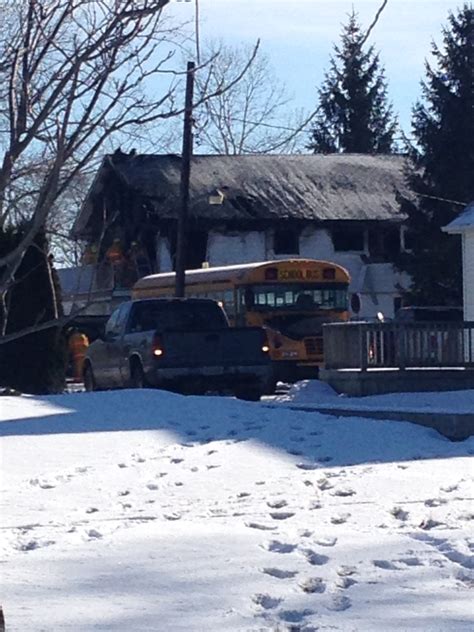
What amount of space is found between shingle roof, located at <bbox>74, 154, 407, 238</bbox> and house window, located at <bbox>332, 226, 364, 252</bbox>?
0.64 m

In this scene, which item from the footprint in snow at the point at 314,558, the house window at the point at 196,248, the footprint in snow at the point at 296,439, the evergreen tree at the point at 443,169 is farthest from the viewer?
the house window at the point at 196,248

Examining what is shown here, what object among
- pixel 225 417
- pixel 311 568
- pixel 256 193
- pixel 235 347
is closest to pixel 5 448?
pixel 225 417

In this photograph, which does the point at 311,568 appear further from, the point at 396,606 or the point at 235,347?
the point at 235,347

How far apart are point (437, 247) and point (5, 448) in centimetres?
3331

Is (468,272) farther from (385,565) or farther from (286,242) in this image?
(286,242)

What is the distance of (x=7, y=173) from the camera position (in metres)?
6.79

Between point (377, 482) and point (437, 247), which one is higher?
point (437, 247)

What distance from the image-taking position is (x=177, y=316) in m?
24.3

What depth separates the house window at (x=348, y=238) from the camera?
54.1 meters

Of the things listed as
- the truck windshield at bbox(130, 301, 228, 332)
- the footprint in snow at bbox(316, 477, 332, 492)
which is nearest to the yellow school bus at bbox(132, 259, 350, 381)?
the truck windshield at bbox(130, 301, 228, 332)

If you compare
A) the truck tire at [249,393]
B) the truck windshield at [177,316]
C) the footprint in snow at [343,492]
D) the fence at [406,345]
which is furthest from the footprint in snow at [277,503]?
the truck windshield at [177,316]

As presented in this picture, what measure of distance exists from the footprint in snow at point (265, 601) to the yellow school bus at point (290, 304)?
20.8m

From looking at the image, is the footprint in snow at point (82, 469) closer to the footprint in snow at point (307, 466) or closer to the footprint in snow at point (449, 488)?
the footprint in snow at point (307, 466)

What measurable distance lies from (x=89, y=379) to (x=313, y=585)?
17.5 metres
